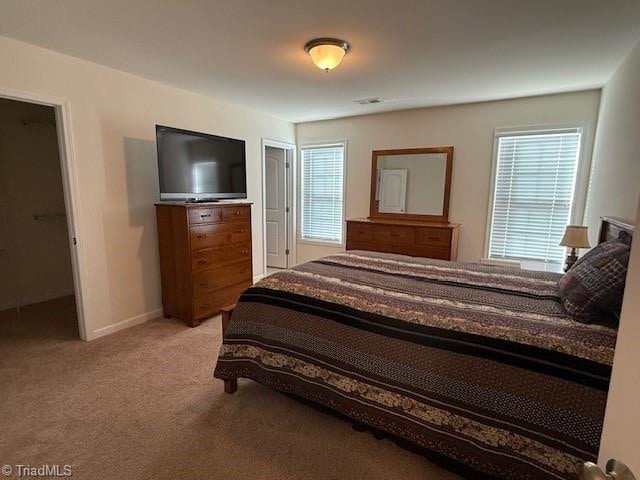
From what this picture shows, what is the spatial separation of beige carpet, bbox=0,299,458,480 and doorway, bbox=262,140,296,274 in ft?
9.32

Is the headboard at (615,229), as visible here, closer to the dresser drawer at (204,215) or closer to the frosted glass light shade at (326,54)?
the frosted glass light shade at (326,54)

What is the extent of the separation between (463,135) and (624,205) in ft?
6.71

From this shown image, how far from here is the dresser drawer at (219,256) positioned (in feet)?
10.3

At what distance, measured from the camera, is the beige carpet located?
1590mm

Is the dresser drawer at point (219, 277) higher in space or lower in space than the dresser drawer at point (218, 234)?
lower

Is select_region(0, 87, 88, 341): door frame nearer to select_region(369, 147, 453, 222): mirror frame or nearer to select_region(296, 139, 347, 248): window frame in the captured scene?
select_region(296, 139, 347, 248): window frame

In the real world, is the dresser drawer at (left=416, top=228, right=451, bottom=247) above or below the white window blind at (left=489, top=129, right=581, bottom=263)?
below

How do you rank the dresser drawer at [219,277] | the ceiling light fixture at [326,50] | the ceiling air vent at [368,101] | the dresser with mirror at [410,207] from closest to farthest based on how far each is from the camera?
the ceiling light fixture at [326,50] < the dresser drawer at [219,277] < the ceiling air vent at [368,101] < the dresser with mirror at [410,207]

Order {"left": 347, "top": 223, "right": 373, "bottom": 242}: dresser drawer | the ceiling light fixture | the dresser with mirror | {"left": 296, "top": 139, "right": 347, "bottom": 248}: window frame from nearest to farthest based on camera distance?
the ceiling light fixture < the dresser with mirror < {"left": 347, "top": 223, "right": 373, "bottom": 242}: dresser drawer < {"left": 296, "top": 139, "right": 347, "bottom": 248}: window frame

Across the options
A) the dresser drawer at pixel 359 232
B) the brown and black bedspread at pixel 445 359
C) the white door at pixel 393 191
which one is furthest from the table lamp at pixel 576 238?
the dresser drawer at pixel 359 232

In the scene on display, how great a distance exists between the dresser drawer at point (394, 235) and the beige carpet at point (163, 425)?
2460 mm

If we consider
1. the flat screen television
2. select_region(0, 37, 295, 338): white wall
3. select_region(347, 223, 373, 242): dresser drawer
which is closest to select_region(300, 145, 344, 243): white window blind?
select_region(347, 223, 373, 242): dresser drawer

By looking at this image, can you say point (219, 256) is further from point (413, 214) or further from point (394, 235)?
point (413, 214)

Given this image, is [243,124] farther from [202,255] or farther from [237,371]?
[237,371]
